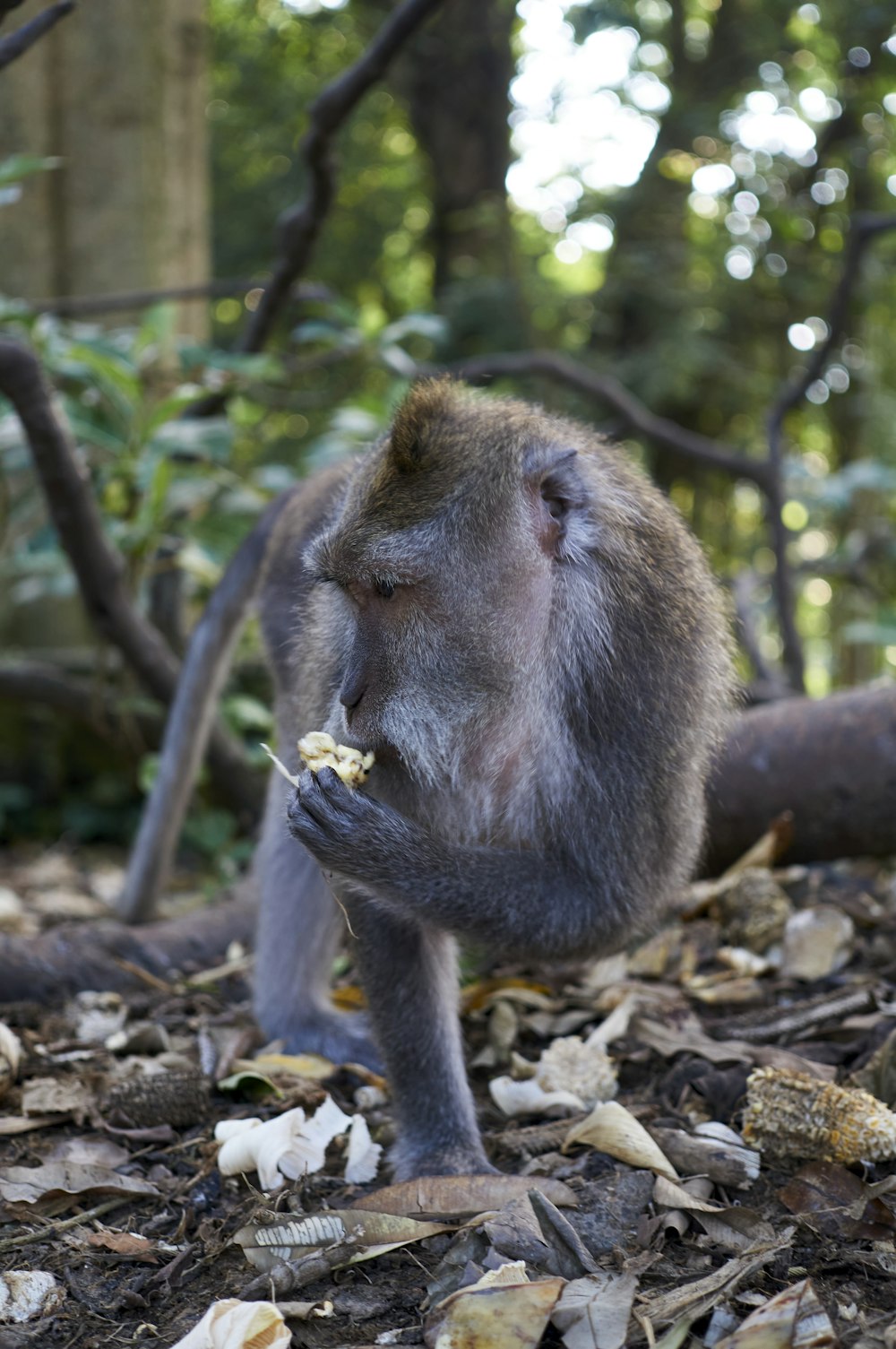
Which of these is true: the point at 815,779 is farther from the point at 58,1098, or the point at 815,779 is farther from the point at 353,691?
Result: the point at 58,1098

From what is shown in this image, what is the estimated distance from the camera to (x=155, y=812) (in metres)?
4.02

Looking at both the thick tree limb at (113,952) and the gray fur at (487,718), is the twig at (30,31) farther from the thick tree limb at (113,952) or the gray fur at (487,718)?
the thick tree limb at (113,952)

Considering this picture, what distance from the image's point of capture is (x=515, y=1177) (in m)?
2.40

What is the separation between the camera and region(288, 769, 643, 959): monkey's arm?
→ 2.41 metres

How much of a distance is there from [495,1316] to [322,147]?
11.9 ft

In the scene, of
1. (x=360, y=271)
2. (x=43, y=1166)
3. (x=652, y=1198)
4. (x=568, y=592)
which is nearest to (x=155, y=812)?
(x=43, y=1166)

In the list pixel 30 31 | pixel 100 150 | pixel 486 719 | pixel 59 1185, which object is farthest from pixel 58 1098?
pixel 100 150

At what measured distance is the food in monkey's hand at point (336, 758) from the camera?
2.49 m

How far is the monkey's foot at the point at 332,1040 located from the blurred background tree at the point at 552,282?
1.90 m

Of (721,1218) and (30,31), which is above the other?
(30,31)

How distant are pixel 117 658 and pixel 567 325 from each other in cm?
593

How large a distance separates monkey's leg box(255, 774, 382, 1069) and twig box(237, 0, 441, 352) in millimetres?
2197

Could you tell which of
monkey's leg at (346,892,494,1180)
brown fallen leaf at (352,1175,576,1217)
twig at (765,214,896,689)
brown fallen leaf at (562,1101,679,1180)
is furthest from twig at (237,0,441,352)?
brown fallen leaf at (352,1175,576,1217)

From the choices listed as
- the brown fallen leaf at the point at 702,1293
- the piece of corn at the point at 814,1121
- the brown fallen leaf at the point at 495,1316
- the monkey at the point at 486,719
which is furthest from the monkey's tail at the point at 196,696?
the brown fallen leaf at the point at 702,1293
